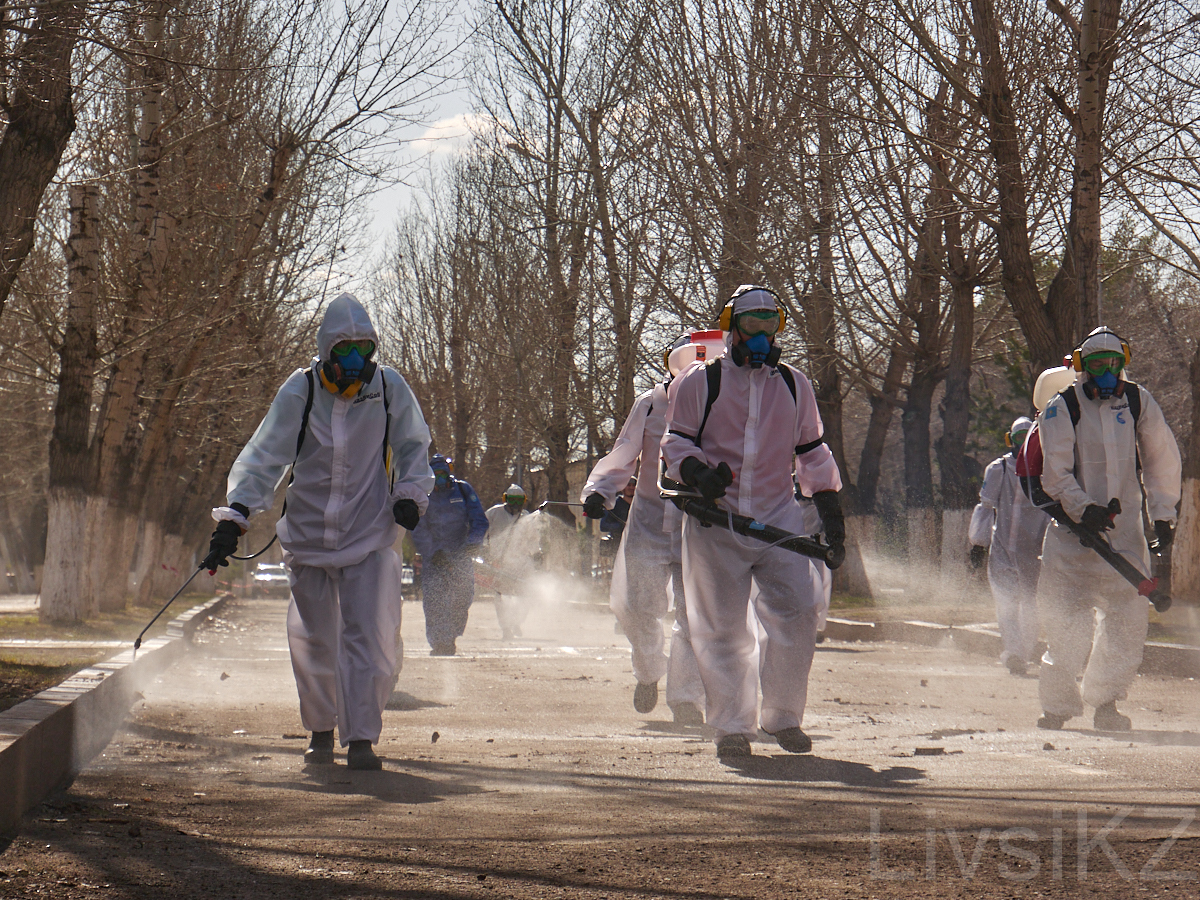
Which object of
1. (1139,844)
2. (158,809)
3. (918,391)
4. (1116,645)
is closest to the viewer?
(1139,844)

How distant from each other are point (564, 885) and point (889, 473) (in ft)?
235

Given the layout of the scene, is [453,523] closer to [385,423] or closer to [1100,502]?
[1100,502]

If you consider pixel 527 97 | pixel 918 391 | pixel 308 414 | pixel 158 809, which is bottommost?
pixel 158 809

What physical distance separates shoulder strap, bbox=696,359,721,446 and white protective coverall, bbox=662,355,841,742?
2 centimetres

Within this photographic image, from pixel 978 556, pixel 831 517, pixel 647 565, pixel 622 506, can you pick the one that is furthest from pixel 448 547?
pixel 831 517

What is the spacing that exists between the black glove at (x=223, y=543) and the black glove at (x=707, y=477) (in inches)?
72.1

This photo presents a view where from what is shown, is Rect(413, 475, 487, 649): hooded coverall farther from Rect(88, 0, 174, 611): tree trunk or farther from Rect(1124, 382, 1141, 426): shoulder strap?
Rect(1124, 382, 1141, 426): shoulder strap

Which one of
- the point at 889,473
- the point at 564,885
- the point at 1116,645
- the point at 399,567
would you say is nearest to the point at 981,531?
the point at 1116,645

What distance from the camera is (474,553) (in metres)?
13.5

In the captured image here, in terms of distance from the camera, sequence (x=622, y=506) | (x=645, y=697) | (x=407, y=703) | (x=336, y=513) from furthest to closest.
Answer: (x=622, y=506) < (x=407, y=703) < (x=645, y=697) < (x=336, y=513)

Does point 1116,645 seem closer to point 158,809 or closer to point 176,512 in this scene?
point 158,809

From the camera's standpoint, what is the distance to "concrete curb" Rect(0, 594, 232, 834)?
16.3ft

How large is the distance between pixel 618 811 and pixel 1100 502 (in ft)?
13.4

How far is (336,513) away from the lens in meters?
6.39
